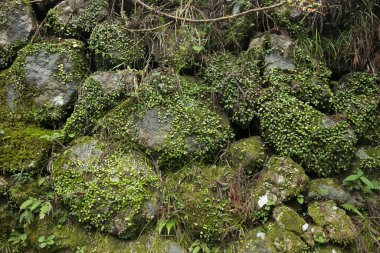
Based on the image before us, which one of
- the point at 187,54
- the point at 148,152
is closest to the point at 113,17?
the point at 187,54

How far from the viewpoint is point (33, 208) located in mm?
3490

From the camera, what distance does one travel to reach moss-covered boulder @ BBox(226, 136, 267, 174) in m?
3.73

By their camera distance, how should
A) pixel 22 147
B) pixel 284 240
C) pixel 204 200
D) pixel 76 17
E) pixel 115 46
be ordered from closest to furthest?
pixel 284 240
pixel 204 200
pixel 22 147
pixel 115 46
pixel 76 17

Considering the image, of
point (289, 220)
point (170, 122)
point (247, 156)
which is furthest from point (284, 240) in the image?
point (170, 122)

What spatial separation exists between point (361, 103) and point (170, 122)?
2315 mm

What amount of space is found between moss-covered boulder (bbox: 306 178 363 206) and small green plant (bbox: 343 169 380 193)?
95 mm

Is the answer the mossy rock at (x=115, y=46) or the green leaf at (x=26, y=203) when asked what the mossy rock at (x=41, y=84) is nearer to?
the mossy rock at (x=115, y=46)

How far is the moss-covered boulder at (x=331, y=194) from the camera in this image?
355 cm

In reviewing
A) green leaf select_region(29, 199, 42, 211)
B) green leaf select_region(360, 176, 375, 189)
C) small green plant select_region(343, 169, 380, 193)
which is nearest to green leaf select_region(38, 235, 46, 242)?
green leaf select_region(29, 199, 42, 211)

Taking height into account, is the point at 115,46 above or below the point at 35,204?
above

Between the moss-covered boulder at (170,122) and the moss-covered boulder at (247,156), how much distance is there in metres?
0.17

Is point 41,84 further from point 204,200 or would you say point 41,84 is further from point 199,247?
point 199,247

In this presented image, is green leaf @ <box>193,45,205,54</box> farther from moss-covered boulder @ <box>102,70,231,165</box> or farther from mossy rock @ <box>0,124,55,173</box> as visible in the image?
mossy rock @ <box>0,124,55,173</box>

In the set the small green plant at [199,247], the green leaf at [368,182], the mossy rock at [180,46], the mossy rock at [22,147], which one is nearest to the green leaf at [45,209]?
the mossy rock at [22,147]
